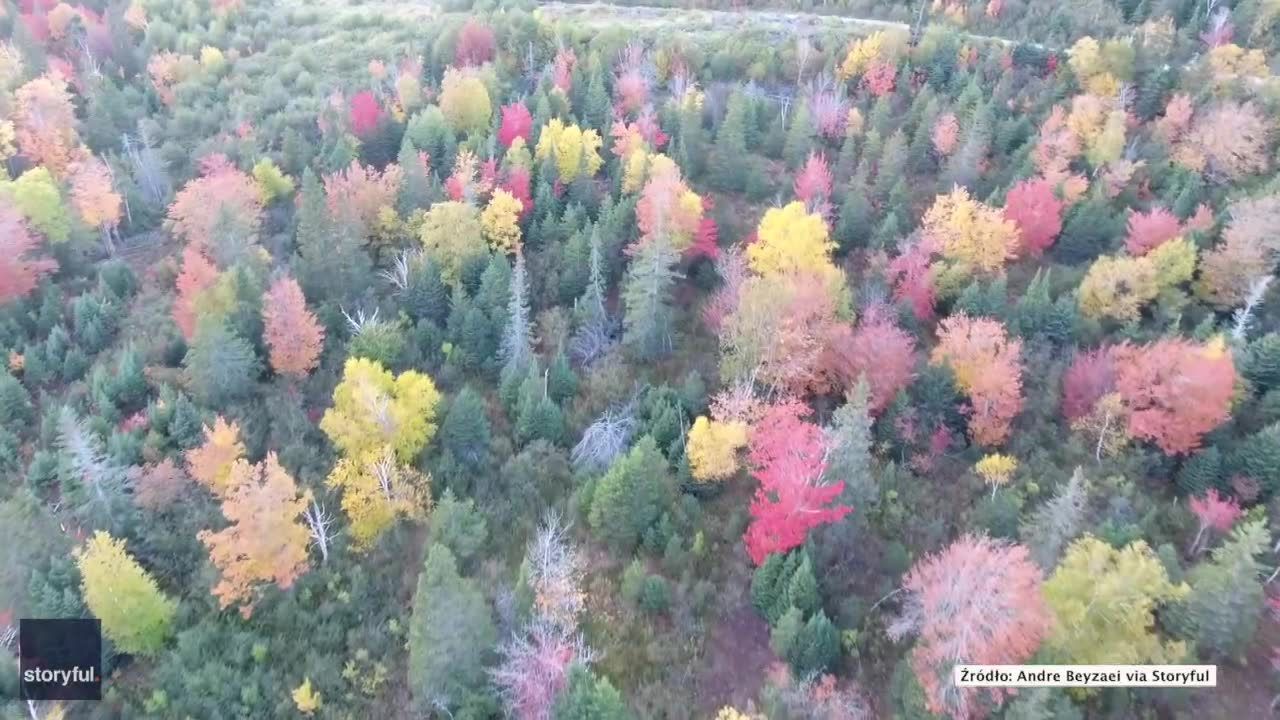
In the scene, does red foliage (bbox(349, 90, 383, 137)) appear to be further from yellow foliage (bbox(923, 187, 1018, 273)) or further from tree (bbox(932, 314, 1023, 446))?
tree (bbox(932, 314, 1023, 446))

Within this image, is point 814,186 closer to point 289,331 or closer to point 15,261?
point 289,331

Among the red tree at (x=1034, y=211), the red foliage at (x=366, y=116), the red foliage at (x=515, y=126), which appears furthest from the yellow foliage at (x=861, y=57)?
the red foliage at (x=366, y=116)

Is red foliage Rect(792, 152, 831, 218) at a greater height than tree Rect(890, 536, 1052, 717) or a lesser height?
greater

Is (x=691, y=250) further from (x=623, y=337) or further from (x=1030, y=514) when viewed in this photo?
(x=1030, y=514)

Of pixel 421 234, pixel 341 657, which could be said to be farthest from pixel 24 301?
pixel 341 657

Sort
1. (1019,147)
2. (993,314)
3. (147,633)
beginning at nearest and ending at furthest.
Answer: (147,633)
(993,314)
(1019,147)

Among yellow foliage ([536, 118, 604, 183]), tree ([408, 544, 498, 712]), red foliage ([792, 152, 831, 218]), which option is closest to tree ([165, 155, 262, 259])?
yellow foliage ([536, 118, 604, 183])
